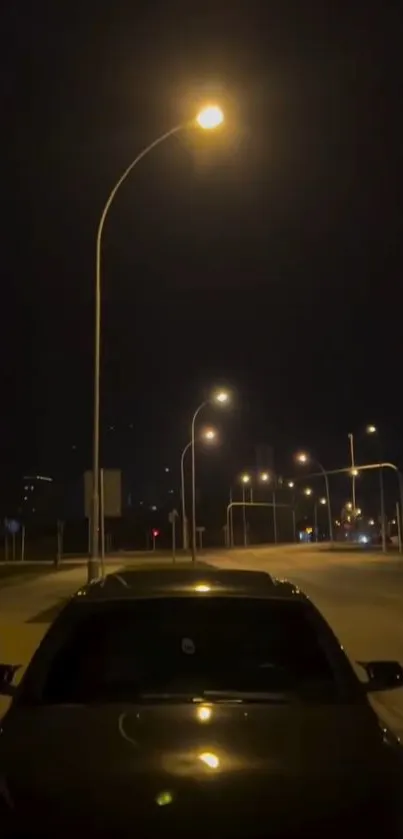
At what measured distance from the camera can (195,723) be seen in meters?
3.89

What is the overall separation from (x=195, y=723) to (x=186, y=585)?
1.31 metres

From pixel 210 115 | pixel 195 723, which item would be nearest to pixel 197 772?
pixel 195 723

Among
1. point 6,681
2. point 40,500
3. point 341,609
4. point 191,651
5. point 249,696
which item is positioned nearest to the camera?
point 249,696

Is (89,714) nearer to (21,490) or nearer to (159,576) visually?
(159,576)

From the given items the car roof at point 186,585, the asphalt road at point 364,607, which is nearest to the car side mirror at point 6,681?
the car roof at point 186,585

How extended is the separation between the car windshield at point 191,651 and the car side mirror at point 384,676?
1.41ft

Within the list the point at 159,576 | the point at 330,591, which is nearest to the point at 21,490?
the point at 330,591

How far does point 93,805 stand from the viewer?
3.32 metres

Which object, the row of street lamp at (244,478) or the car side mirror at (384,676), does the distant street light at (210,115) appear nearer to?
the car side mirror at (384,676)

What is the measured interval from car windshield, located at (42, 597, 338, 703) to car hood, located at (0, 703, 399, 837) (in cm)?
54

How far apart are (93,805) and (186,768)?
31 cm

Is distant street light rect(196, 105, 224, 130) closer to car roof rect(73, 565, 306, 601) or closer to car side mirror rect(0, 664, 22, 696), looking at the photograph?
car roof rect(73, 565, 306, 601)

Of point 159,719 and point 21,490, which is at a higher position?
point 21,490

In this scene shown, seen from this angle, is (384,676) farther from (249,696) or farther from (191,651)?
(249,696)
